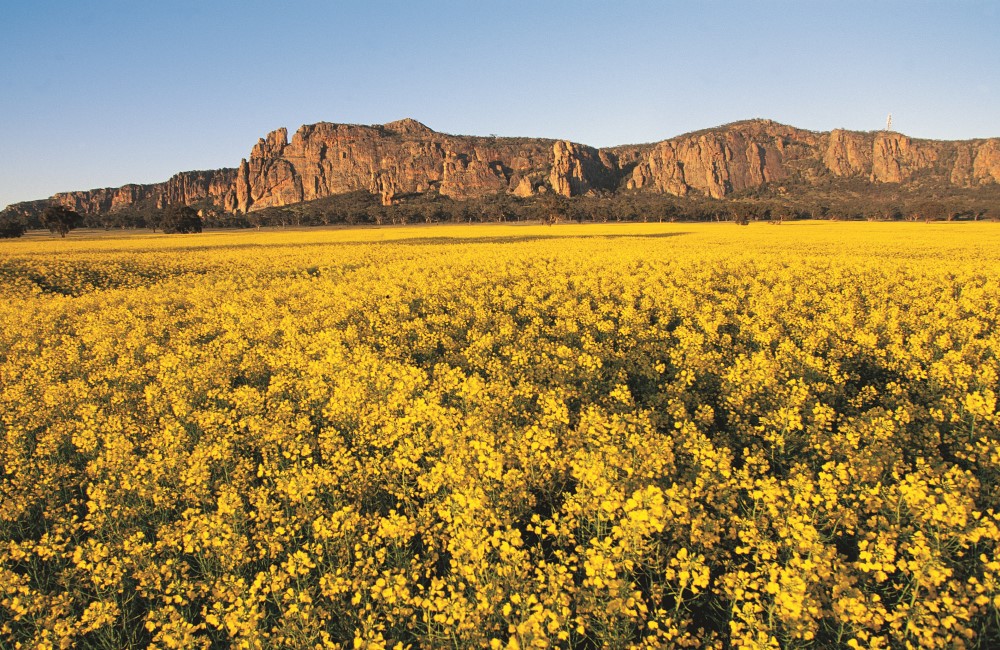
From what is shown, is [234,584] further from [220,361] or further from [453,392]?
[220,361]

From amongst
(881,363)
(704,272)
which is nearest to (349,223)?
Result: (704,272)

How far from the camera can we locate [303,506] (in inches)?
233

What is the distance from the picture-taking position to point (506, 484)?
5895 mm

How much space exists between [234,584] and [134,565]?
167 centimetres

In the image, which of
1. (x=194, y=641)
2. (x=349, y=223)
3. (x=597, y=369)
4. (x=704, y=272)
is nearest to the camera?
(x=194, y=641)

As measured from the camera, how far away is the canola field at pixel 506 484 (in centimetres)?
433

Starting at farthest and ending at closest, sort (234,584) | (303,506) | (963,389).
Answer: (963,389)
(303,506)
(234,584)

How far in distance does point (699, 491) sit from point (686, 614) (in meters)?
1.27

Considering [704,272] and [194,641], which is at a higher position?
[704,272]

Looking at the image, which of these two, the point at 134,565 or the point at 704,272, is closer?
the point at 134,565

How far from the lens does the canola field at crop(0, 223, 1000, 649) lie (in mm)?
4328

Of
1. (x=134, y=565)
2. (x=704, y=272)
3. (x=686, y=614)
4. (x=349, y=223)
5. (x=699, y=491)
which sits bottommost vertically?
(x=686, y=614)

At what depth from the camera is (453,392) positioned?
942 cm

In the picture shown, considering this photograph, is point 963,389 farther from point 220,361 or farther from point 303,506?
point 220,361
